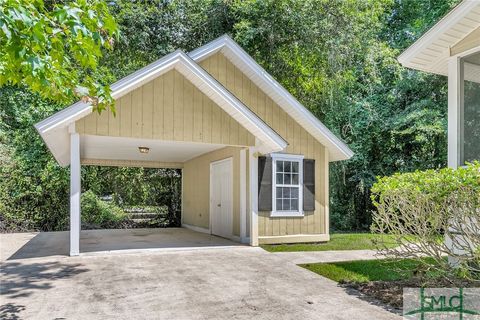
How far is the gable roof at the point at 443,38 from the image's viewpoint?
228 inches

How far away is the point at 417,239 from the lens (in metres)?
4.85

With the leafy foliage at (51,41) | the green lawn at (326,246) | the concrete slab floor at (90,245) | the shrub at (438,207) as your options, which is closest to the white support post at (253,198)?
the green lawn at (326,246)

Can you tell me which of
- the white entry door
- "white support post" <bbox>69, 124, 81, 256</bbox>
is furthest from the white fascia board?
"white support post" <bbox>69, 124, 81, 256</bbox>

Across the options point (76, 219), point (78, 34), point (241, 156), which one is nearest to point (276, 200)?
point (241, 156)

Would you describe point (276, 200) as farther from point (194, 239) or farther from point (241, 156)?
point (194, 239)

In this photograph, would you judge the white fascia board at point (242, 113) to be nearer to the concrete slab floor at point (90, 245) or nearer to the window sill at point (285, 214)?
the window sill at point (285, 214)

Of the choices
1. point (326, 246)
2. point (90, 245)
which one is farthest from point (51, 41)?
point (326, 246)

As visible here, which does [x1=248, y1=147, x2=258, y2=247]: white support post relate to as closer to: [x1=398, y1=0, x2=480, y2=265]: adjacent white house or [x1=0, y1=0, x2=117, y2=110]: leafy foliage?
[x1=398, y1=0, x2=480, y2=265]: adjacent white house

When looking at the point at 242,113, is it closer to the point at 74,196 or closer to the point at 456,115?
the point at 74,196

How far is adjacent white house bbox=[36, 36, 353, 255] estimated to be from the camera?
7801 millimetres

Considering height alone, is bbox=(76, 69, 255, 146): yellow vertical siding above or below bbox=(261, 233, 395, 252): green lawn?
above

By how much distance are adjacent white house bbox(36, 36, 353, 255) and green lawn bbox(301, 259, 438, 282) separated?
8.17 ft

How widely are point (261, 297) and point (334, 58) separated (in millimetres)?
9158

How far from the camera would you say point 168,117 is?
8219 mm
